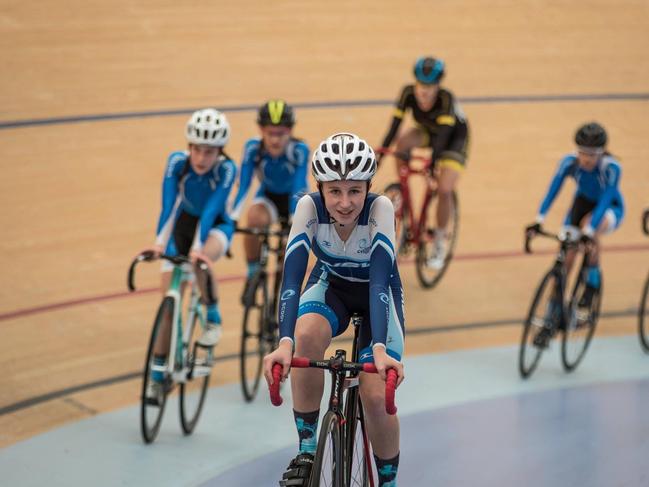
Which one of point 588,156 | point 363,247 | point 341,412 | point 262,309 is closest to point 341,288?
point 363,247

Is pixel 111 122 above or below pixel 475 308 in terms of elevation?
above

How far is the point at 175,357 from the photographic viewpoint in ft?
17.0

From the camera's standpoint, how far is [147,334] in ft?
21.4

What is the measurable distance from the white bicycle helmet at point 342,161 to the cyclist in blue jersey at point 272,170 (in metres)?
2.18

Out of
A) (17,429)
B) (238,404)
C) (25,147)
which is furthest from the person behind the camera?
(25,147)

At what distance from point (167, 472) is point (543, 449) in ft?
5.66

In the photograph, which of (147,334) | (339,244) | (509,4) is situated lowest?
(147,334)

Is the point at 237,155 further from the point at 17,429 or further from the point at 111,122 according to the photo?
the point at 17,429

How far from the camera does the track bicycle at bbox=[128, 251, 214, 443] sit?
16.6 ft

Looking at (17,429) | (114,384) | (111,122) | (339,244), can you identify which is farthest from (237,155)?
(339,244)

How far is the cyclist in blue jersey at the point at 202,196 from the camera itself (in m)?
5.30

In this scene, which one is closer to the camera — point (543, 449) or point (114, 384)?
point (543, 449)

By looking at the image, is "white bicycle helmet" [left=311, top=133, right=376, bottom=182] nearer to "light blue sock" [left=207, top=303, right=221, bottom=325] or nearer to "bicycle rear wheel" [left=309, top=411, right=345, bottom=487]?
"bicycle rear wheel" [left=309, top=411, right=345, bottom=487]

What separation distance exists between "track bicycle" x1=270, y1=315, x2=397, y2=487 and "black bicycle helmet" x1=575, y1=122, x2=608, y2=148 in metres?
2.63
